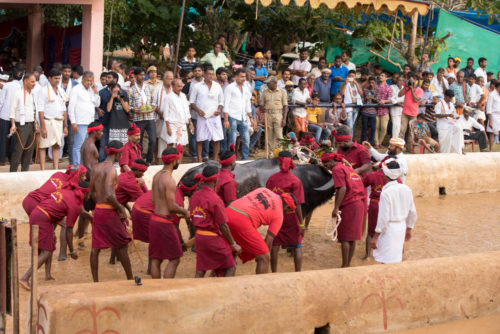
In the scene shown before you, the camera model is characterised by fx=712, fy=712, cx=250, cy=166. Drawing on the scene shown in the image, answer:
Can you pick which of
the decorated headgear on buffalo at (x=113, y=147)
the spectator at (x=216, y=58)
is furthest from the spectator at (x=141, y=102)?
the decorated headgear on buffalo at (x=113, y=147)

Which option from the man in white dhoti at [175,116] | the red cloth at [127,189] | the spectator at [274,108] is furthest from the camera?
the spectator at [274,108]

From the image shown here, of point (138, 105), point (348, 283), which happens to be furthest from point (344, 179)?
point (138, 105)

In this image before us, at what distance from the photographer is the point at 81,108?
1213cm

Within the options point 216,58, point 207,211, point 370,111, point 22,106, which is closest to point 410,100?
point 370,111

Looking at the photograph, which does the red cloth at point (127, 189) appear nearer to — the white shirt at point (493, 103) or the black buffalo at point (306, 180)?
the black buffalo at point (306, 180)

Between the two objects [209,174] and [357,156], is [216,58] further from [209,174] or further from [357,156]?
[209,174]

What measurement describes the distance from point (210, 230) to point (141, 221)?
4.92 ft

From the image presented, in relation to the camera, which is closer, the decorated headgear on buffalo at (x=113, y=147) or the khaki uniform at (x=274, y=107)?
the decorated headgear on buffalo at (x=113, y=147)

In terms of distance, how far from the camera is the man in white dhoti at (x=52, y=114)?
11.9m

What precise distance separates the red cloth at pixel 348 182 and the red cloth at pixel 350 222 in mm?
71

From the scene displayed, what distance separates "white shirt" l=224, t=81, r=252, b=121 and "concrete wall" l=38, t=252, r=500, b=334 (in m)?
7.26

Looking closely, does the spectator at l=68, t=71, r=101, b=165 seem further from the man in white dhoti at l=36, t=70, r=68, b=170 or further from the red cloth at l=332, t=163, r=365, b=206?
the red cloth at l=332, t=163, r=365, b=206

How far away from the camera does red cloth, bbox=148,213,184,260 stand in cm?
747

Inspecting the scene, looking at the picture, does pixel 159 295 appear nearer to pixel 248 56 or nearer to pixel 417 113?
pixel 417 113
